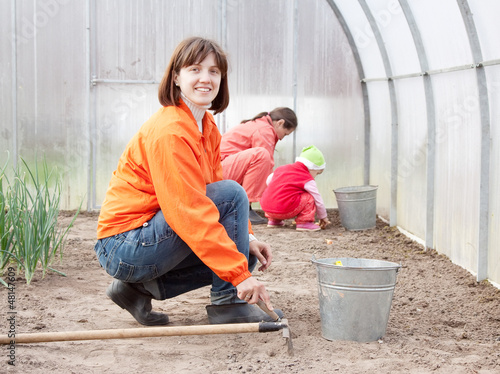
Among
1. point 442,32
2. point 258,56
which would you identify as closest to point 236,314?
point 442,32

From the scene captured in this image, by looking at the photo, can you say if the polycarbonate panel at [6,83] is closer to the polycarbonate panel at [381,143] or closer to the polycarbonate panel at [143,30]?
the polycarbonate panel at [143,30]

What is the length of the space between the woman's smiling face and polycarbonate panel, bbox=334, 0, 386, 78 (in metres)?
4.05

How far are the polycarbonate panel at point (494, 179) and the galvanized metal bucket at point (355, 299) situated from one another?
4.38 feet

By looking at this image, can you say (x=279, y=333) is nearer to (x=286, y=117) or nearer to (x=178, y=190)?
(x=178, y=190)

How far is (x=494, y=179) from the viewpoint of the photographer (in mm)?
3654

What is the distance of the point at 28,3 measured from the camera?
263 inches

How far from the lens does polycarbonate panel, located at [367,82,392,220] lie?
623 centimetres

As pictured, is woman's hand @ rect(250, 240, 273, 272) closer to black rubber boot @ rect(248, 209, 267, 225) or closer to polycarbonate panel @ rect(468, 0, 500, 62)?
polycarbonate panel @ rect(468, 0, 500, 62)

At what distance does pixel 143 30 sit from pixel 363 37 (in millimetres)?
2323

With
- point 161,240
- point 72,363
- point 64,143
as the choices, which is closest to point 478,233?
point 161,240

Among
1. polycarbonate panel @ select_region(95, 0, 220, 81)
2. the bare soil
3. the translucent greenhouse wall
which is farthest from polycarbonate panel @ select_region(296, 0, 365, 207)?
the bare soil

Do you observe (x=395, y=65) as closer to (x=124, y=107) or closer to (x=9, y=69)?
(x=124, y=107)

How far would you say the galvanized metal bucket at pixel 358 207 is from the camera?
571 centimetres

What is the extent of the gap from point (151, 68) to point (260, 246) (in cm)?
466
